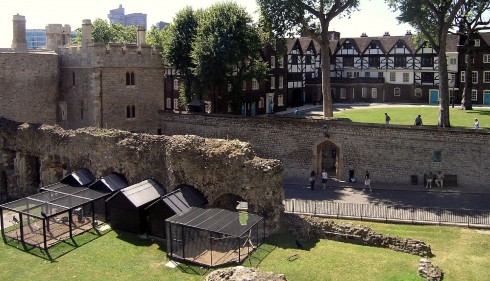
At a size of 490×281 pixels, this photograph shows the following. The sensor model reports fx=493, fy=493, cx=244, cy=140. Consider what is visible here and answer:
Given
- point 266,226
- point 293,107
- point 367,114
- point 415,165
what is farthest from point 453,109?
point 266,226

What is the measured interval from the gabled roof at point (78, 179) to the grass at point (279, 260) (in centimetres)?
463

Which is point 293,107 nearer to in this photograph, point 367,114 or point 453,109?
point 367,114

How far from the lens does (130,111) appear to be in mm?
38094

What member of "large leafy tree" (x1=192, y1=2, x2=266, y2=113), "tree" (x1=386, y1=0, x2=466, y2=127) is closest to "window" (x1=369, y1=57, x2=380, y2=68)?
"tree" (x1=386, y1=0, x2=466, y2=127)

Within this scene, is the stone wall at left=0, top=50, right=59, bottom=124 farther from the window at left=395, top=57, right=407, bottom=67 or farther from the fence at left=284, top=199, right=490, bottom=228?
the window at left=395, top=57, right=407, bottom=67

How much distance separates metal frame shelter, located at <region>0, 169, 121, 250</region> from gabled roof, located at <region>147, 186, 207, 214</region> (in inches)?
143

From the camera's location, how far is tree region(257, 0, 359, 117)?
123 ft

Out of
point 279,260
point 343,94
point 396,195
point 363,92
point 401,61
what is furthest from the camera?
point 343,94

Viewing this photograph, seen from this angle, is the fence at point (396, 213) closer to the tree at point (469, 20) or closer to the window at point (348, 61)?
the tree at point (469, 20)

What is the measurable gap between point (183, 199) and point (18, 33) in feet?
70.7

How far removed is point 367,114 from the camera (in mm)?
50188

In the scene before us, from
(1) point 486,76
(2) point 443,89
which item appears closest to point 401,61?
(1) point 486,76

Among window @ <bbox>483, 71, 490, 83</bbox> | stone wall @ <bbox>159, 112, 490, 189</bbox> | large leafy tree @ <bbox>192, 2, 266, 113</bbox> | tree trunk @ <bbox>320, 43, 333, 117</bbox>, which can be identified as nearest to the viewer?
stone wall @ <bbox>159, 112, 490, 189</bbox>

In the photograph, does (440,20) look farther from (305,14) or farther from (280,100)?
(280,100)
